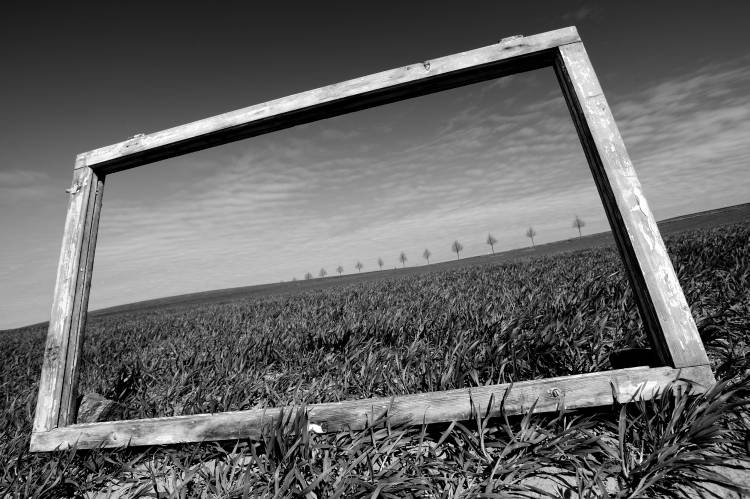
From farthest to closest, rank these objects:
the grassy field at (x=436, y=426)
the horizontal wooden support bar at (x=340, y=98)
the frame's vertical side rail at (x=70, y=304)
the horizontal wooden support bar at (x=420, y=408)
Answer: the frame's vertical side rail at (x=70, y=304)
the horizontal wooden support bar at (x=340, y=98)
the horizontal wooden support bar at (x=420, y=408)
the grassy field at (x=436, y=426)

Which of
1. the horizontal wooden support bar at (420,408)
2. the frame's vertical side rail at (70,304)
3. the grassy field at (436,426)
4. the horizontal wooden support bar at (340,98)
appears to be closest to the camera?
the grassy field at (436,426)

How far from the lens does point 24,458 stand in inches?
84.0

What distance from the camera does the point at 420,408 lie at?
1742mm

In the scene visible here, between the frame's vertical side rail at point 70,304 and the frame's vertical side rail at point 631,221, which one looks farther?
the frame's vertical side rail at point 70,304

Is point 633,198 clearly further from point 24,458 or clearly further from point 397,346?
point 24,458

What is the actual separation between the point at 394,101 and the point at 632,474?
7.97ft

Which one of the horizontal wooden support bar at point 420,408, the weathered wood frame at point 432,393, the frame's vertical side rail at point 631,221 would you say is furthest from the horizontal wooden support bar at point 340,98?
the horizontal wooden support bar at point 420,408

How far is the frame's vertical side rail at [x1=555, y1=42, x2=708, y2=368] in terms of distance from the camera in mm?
1614

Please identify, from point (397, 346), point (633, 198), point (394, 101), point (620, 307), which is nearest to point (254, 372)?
point (397, 346)

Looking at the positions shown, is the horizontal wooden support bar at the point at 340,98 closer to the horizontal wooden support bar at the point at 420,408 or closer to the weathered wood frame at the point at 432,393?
the weathered wood frame at the point at 432,393

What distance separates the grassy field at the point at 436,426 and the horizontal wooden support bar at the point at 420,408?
0.22ft

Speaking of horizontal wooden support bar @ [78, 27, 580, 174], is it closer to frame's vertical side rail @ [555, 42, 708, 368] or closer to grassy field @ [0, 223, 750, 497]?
frame's vertical side rail @ [555, 42, 708, 368]

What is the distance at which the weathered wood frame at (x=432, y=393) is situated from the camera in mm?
1642

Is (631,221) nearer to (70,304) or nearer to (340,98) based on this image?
(340,98)
